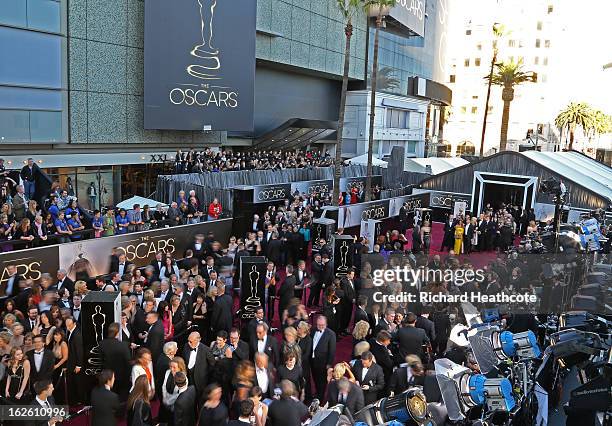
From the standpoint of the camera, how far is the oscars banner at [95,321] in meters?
7.53

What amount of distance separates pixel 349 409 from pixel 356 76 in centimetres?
4070

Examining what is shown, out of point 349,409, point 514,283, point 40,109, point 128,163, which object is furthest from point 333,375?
point 128,163

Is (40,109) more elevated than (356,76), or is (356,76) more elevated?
(356,76)

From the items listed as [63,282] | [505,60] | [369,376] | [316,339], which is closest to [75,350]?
[63,282]

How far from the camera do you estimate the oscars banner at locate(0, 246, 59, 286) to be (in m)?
11.1

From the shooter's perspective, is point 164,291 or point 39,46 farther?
point 39,46

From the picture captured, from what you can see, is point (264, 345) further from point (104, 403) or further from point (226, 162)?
point (226, 162)

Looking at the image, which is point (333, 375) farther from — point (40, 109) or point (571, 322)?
point (40, 109)

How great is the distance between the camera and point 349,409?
20.5 ft

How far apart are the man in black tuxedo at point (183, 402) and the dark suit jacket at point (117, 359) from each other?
1.37 metres

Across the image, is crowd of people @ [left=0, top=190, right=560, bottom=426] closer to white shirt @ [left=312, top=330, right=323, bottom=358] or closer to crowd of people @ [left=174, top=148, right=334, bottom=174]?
white shirt @ [left=312, top=330, right=323, bottom=358]

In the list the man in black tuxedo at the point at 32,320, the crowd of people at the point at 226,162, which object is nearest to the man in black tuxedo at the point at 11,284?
the man in black tuxedo at the point at 32,320

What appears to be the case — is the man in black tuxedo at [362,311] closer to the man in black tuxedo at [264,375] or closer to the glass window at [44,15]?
the man in black tuxedo at [264,375]

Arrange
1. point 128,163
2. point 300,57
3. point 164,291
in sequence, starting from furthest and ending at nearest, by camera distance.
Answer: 1. point 300,57
2. point 128,163
3. point 164,291
